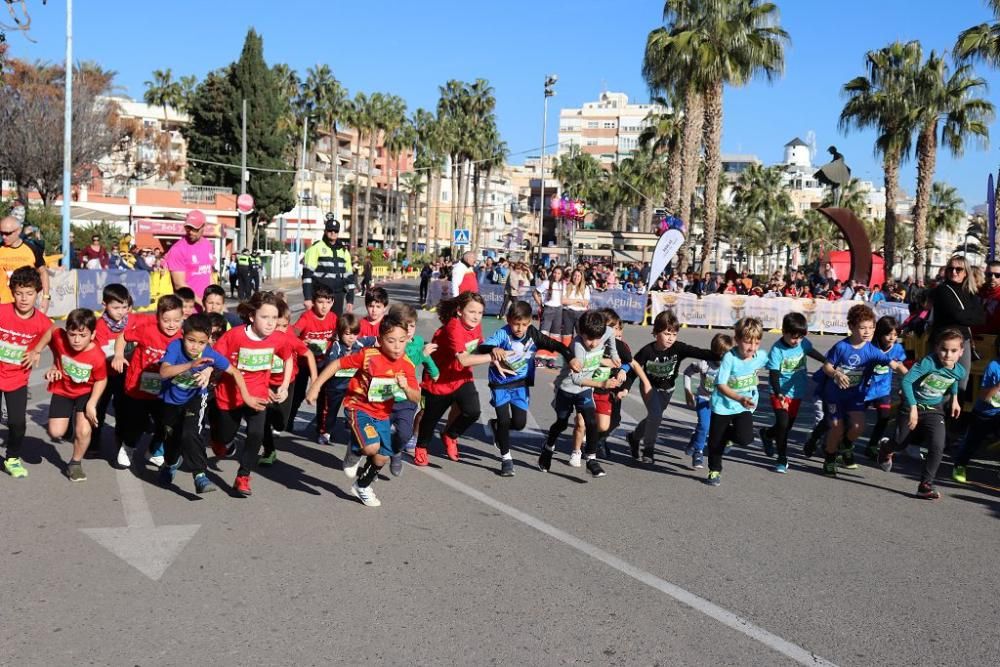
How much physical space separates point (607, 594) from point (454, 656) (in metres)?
1.14

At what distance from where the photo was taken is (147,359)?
7.07 meters

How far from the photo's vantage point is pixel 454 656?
421 cm

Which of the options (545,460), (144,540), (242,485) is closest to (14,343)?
(242,485)

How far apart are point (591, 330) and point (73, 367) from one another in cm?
389

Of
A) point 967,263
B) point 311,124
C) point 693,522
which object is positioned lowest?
point 693,522

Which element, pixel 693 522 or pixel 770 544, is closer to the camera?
pixel 770 544

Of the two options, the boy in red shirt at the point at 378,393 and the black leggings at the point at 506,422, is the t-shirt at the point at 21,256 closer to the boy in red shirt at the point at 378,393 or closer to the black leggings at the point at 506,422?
the boy in red shirt at the point at 378,393

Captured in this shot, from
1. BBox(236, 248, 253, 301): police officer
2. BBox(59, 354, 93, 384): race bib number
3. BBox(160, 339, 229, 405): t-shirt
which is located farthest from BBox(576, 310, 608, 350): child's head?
BBox(236, 248, 253, 301): police officer

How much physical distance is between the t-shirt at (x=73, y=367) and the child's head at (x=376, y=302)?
7.65 ft

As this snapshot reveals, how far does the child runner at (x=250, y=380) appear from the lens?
6789mm

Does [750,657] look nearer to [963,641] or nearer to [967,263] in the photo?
[963,641]

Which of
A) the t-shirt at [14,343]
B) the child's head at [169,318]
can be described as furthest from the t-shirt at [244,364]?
the t-shirt at [14,343]

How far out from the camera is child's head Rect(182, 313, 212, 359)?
6660 millimetres

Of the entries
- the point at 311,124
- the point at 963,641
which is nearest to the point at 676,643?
the point at 963,641
